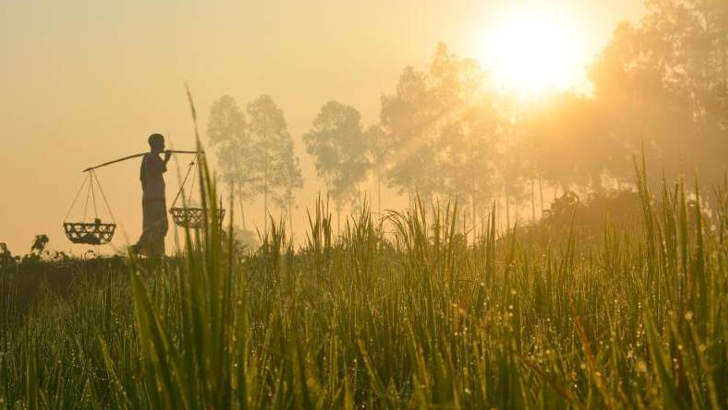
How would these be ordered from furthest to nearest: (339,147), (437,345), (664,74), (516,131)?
(339,147) → (516,131) → (664,74) → (437,345)

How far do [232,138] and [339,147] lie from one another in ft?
27.3

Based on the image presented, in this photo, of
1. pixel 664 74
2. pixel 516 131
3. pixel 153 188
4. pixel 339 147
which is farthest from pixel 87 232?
pixel 339 147

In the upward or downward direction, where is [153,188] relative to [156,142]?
downward

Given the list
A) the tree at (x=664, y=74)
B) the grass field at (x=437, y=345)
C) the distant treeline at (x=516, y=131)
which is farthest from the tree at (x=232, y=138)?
the grass field at (x=437, y=345)

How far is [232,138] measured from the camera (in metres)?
59.3

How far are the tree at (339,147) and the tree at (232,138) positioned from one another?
4.91 meters

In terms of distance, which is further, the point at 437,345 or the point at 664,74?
the point at 664,74

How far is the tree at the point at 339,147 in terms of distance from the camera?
58.5m

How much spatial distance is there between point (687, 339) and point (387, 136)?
2026 inches

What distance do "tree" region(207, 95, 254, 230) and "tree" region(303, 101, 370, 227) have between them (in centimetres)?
491

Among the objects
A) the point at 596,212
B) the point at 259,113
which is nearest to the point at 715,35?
the point at 596,212

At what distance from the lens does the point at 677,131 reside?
108ft

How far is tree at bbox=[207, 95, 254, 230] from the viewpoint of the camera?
58906 millimetres

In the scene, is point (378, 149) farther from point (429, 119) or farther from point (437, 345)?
point (437, 345)
